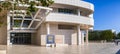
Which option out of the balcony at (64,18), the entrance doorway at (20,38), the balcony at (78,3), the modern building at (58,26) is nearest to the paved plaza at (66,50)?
the modern building at (58,26)

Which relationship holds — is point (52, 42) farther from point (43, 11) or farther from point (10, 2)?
point (10, 2)

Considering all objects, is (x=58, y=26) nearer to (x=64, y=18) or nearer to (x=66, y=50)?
(x=64, y=18)

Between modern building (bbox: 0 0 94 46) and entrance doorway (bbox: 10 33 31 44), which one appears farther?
entrance doorway (bbox: 10 33 31 44)

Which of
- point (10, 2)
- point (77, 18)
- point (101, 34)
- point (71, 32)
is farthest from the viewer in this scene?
point (101, 34)

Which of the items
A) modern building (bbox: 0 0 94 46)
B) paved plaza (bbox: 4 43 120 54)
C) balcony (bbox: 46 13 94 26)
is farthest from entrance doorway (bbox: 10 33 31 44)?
paved plaza (bbox: 4 43 120 54)

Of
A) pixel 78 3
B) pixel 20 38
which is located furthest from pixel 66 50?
pixel 20 38

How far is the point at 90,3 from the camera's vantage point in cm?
4534

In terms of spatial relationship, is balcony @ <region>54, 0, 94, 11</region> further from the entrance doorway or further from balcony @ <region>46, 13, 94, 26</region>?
the entrance doorway

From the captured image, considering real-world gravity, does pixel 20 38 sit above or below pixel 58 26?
below

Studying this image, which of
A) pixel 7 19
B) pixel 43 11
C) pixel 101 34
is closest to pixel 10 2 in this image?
pixel 43 11

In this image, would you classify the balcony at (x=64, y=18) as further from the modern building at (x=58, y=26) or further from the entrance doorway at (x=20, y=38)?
the entrance doorway at (x=20, y=38)

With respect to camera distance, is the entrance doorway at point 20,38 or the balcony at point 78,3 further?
the entrance doorway at point 20,38

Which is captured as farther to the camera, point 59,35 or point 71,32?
point 71,32

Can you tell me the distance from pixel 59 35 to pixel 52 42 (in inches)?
182
